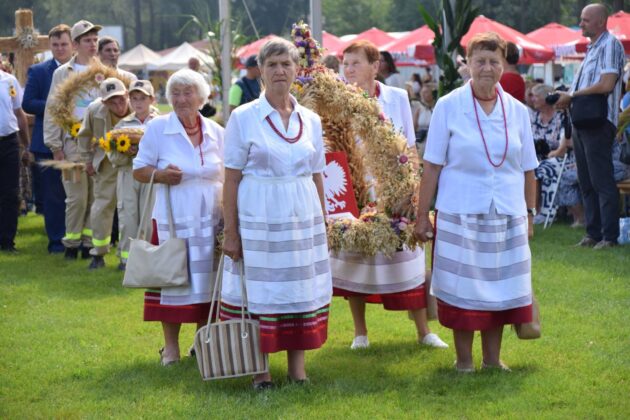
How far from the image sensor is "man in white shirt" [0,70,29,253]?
39.3ft

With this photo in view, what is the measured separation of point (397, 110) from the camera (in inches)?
286

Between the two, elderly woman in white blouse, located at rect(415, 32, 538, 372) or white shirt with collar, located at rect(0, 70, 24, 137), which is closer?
elderly woman in white blouse, located at rect(415, 32, 538, 372)

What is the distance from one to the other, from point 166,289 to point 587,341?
2.97 metres

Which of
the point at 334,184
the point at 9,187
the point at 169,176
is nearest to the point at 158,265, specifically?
the point at 169,176

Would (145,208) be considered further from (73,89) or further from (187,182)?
(73,89)

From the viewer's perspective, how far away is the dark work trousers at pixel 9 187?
12141 mm

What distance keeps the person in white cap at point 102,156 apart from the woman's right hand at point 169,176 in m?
3.11

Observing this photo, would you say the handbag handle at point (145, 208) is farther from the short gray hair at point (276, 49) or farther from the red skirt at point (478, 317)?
the red skirt at point (478, 317)

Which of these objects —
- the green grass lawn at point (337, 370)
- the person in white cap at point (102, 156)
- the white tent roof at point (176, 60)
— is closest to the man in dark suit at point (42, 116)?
the person in white cap at point (102, 156)

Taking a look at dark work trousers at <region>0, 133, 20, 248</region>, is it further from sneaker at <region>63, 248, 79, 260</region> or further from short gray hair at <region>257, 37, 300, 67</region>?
short gray hair at <region>257, 37, 300, 67</region>

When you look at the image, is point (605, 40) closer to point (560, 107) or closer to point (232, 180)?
→ point (560, 107)

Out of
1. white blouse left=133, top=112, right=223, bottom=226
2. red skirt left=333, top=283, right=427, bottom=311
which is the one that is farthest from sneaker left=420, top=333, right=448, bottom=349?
white blouse left=133, top=112, right=223, bottom=226

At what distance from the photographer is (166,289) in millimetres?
6559

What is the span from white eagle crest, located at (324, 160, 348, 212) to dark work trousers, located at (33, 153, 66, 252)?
574cm
